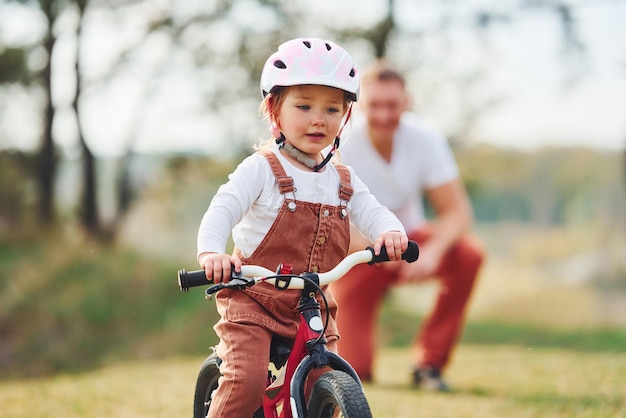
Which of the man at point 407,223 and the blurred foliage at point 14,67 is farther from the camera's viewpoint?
the blurred foliage at point 14,67

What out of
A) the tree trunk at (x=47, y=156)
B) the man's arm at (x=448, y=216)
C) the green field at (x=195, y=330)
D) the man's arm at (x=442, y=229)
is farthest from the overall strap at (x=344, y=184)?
the tree trunk at (x=47, y=156)

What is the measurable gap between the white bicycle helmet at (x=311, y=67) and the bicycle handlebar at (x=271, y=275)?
0.57 m

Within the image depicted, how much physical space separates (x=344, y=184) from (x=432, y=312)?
3067mm

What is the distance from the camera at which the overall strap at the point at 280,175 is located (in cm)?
264

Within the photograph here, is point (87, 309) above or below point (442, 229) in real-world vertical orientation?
below

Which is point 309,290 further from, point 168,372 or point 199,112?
point 199,112

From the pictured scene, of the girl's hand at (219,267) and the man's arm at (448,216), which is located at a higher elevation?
the man's arm at (448,216)

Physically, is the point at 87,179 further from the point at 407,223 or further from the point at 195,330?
the point at 407,223

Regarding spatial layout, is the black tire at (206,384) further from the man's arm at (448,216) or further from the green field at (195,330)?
the man's arm at (448,216)

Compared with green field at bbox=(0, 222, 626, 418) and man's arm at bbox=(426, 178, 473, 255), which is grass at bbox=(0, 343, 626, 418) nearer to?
green field at bbox=(0, 222, 626, 418)

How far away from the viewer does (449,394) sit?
5.08 meters

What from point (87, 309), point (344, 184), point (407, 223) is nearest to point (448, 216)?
point (407, 223)

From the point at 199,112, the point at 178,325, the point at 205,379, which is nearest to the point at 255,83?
the point at 199,112

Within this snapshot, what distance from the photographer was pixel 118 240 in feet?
32.8
